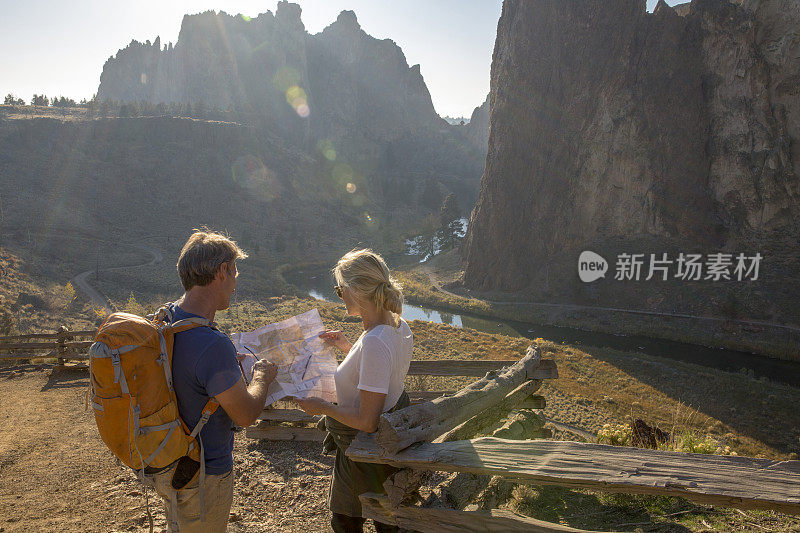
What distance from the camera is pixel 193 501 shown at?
8.91 feet

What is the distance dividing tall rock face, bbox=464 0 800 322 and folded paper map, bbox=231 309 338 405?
4169 cm

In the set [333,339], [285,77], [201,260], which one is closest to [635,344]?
[333,339]

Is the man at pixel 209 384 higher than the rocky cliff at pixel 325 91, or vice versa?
the rocky cliff at pixel 325 91

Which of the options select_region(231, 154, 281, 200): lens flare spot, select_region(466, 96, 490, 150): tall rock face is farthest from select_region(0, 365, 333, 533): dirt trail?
select_region(466, 96, 490, 150): tall rock face

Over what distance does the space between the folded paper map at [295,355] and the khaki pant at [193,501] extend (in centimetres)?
59

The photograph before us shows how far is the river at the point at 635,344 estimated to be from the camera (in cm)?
2777

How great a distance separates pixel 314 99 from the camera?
128750mm

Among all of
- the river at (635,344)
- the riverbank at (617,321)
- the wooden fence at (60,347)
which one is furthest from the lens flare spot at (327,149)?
the wooden fence at (60,347)

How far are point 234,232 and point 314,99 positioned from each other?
76.9 m

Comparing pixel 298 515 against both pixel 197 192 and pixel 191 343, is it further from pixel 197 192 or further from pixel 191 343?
pixel 197 192

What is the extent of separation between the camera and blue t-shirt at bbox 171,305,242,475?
2.48 metres

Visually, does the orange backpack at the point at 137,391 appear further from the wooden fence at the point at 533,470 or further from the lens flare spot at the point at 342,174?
the lens flare spot at the point at 342,174

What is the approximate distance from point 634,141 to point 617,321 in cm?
2209

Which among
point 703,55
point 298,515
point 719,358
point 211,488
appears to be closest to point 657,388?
point 719,358
